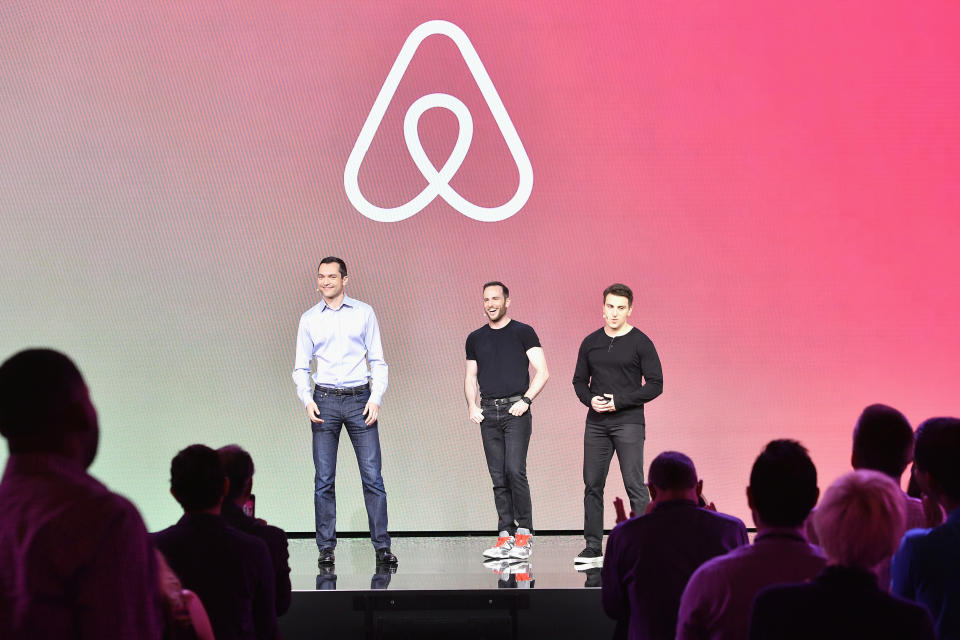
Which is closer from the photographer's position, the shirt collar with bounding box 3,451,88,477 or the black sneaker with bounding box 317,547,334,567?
the shirt collar with bounding box 3,451,88,477

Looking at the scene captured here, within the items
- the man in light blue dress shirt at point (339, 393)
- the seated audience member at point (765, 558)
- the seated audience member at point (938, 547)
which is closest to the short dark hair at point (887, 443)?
the seated audience member at point (938, 547)

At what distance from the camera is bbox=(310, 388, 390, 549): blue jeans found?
4746mm

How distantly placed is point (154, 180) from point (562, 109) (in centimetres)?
272

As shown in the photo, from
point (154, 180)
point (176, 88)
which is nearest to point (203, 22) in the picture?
point (176, 88)

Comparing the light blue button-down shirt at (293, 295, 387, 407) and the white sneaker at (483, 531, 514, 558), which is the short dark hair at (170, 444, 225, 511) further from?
the white sneaker at (483, 531, 514, 558)

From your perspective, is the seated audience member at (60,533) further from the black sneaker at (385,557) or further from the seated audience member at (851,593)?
the black sneaker at (385,557)

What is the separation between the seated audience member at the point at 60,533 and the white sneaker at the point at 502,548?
3750 millimetres

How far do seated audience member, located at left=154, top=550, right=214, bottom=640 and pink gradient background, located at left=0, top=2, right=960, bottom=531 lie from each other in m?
4.44

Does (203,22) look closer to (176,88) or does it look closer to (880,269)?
(176,88)

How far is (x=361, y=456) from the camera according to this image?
189 inches

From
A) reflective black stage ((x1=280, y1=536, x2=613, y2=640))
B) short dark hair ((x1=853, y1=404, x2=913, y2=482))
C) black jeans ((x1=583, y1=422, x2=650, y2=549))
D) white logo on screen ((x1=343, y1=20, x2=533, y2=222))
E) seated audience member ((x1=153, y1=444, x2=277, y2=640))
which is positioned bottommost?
reflective black stage ((x1=280, y1=536, x2=613, y2=640))

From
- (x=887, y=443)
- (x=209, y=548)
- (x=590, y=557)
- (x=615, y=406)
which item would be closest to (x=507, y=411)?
(x=615, y=406)

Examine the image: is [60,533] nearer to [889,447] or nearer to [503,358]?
[889,447]

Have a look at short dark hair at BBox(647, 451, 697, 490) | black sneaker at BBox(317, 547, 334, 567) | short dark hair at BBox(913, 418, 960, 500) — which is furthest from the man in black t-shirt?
short dark hair at BBox(913, 418, 960, 500)
